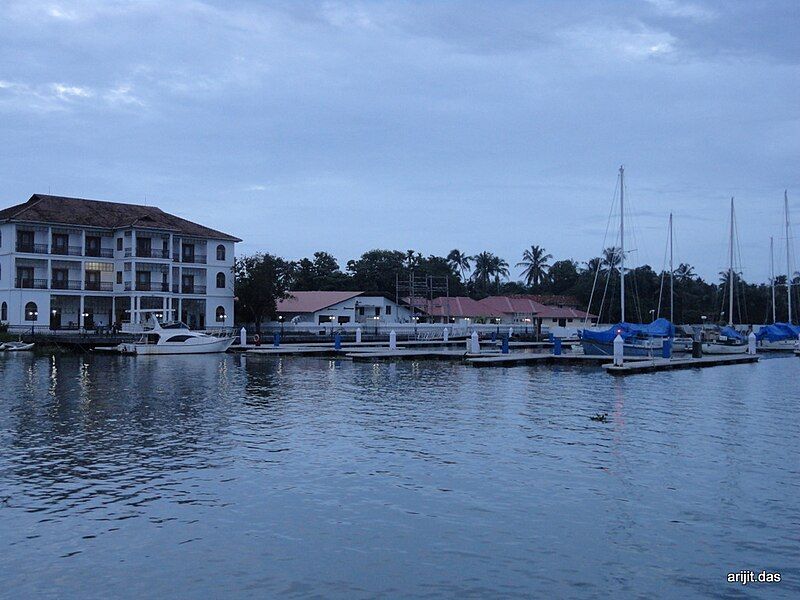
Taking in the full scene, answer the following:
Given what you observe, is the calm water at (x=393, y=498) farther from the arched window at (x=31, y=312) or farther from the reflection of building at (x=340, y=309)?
the reflection of building at (x=340, y=309)

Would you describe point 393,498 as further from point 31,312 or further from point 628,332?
point 31,312

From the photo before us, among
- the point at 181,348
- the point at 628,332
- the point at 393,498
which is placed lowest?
the point at 393,498

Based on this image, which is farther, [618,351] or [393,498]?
[618,351]

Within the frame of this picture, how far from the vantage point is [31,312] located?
2566 inches

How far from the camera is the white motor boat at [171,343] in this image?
52.9m

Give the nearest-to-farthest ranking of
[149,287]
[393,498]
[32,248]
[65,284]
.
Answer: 1. [393,498]
2. [32,248]
3. [65,284]
4. [149,287]

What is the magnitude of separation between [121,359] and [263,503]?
40130 millimetres

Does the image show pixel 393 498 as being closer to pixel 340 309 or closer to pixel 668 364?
pixel 668 364

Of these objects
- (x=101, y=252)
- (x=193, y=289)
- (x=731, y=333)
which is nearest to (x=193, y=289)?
(x=193, y=289)

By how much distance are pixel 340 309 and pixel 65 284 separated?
29.0m

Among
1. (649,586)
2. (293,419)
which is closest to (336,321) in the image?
(293,419)

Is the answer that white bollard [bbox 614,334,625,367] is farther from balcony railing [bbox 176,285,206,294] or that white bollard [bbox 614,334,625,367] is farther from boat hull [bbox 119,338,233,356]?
balcony railing [bbox 176,285,206,294]

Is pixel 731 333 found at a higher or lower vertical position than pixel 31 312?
lower

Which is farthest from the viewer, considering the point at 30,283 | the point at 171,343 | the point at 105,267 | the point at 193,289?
the point at 193,289
